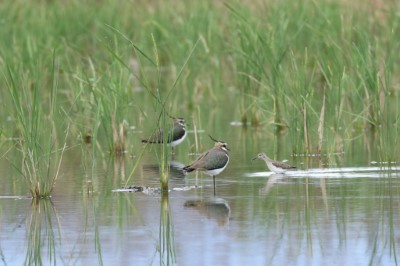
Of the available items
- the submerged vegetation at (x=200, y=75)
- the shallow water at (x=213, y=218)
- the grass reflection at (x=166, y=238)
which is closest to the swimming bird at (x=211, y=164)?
the shallow water at (x=213, y=218)

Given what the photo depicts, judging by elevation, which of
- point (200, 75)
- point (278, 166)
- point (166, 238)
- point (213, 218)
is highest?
point (200, 75)

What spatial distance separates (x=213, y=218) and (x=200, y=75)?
11550mm

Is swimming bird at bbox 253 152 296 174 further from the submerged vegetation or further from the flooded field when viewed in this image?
the submerged vegetation

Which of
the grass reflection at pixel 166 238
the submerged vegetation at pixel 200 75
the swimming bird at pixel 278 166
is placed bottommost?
the grass reflection at pixel 166 238

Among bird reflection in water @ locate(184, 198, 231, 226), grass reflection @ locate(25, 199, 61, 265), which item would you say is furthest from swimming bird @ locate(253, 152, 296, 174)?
grass reflection @ locate(25, 199, 61, 265)

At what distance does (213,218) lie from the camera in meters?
9.59

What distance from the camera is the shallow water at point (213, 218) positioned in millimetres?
8094

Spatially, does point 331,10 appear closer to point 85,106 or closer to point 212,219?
point 85,106

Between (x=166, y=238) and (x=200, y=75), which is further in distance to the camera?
(x=200, y=75)

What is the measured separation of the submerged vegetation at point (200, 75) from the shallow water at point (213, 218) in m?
0.45

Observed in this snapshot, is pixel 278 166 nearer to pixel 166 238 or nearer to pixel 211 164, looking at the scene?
pixel 211 164

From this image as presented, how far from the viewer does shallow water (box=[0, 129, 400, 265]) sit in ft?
26.6

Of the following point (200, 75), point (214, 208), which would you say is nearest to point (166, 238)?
point (214, 208)

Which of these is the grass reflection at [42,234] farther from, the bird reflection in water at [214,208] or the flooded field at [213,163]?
the bird reflection in water at [214,208]
